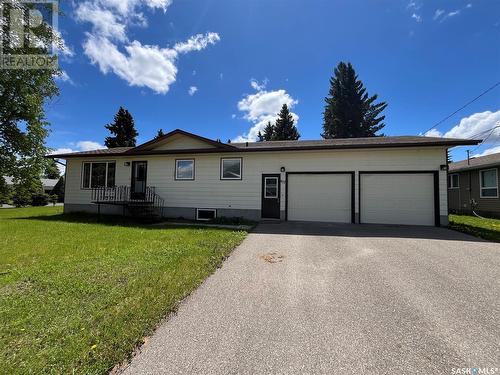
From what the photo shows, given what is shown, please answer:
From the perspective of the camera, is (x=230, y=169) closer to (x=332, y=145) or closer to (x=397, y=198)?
(x=332, y=145)

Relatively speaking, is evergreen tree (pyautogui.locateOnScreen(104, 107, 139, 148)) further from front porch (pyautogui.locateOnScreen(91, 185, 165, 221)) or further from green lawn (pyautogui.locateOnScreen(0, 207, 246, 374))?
green lawn (pyautogui.locateOnScreen(0, 207, 246, 374))

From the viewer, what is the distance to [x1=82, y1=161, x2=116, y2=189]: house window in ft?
41.9

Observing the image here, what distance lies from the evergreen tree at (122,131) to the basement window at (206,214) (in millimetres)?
24600

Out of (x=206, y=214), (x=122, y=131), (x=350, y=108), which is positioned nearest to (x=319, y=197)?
(x=206, y=214)

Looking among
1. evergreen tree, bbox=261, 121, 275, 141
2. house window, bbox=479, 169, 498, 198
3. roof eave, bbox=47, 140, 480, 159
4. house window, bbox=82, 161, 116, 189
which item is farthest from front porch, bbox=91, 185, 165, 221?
evergreen tree, bbox=261, 121, 275, 141

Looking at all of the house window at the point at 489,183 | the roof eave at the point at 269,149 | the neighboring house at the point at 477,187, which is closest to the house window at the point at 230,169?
the roof eave at the point at 269,149

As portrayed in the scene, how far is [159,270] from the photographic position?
4.18m

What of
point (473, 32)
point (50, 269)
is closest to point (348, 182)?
point (473, 32)

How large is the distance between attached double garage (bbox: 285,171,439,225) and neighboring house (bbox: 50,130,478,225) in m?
0.04

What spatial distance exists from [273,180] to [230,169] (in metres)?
2.09

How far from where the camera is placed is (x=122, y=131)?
3138cm

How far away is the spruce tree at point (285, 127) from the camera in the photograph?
3638cm

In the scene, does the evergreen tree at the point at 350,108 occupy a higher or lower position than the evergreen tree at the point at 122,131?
higher

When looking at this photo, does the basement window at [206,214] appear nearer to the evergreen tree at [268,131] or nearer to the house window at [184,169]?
the house window at [184,169]
